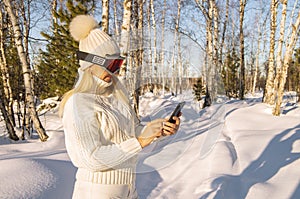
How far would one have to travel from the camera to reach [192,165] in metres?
3.72

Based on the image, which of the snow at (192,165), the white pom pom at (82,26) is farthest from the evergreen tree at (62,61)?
the white pom pom at (82,26)

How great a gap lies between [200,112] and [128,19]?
182 inches

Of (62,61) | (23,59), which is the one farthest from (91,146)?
(62,61)

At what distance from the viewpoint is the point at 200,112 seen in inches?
53.4

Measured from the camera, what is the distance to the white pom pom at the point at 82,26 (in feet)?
3.91

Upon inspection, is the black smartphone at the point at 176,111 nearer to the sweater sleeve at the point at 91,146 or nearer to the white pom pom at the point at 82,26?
the sweater sleeve at the point at 91,146

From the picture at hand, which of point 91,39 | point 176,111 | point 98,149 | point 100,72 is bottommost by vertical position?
point 98,149

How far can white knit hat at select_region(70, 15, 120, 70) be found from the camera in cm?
110

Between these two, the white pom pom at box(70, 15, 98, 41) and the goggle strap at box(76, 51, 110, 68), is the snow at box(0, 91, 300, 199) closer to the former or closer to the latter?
the goggle strap at box(76, 51, 110, 68)

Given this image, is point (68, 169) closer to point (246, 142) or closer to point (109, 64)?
point (109, 64)

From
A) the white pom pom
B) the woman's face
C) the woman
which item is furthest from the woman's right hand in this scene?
the white pom pom

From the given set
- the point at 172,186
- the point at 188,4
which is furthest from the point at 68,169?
the point at 188,4

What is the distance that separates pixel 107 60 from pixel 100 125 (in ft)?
0.92

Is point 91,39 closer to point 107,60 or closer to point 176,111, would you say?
point 107,60
